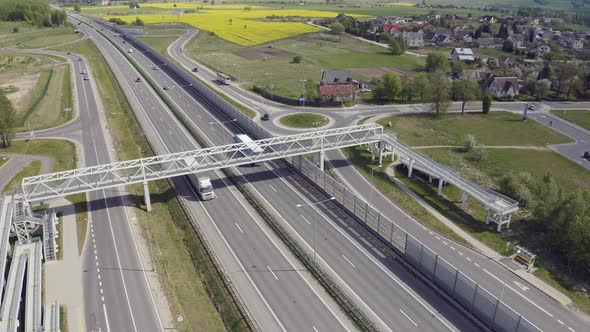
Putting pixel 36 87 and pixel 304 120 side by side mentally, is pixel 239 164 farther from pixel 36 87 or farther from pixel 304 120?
pixel 36 87

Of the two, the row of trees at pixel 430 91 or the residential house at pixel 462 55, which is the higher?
the residential house at pixel 462 55

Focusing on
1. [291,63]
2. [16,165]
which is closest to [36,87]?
[16,165]

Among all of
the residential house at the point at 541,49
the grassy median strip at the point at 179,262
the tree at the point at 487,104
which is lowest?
the grassy median strip at the point at 179,262

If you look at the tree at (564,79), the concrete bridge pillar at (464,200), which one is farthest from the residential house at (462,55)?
the concrete bridge pillar at (464,200)

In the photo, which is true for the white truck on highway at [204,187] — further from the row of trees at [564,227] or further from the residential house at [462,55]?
the residential house at [462,55]

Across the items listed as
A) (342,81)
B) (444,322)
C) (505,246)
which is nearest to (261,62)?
(342,81)

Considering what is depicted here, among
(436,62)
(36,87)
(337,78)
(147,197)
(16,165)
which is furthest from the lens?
(436,62)

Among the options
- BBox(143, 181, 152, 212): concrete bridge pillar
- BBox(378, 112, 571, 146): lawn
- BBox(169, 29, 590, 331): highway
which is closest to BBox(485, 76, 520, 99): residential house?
BBox(378, 112, 571, 146): lawn
